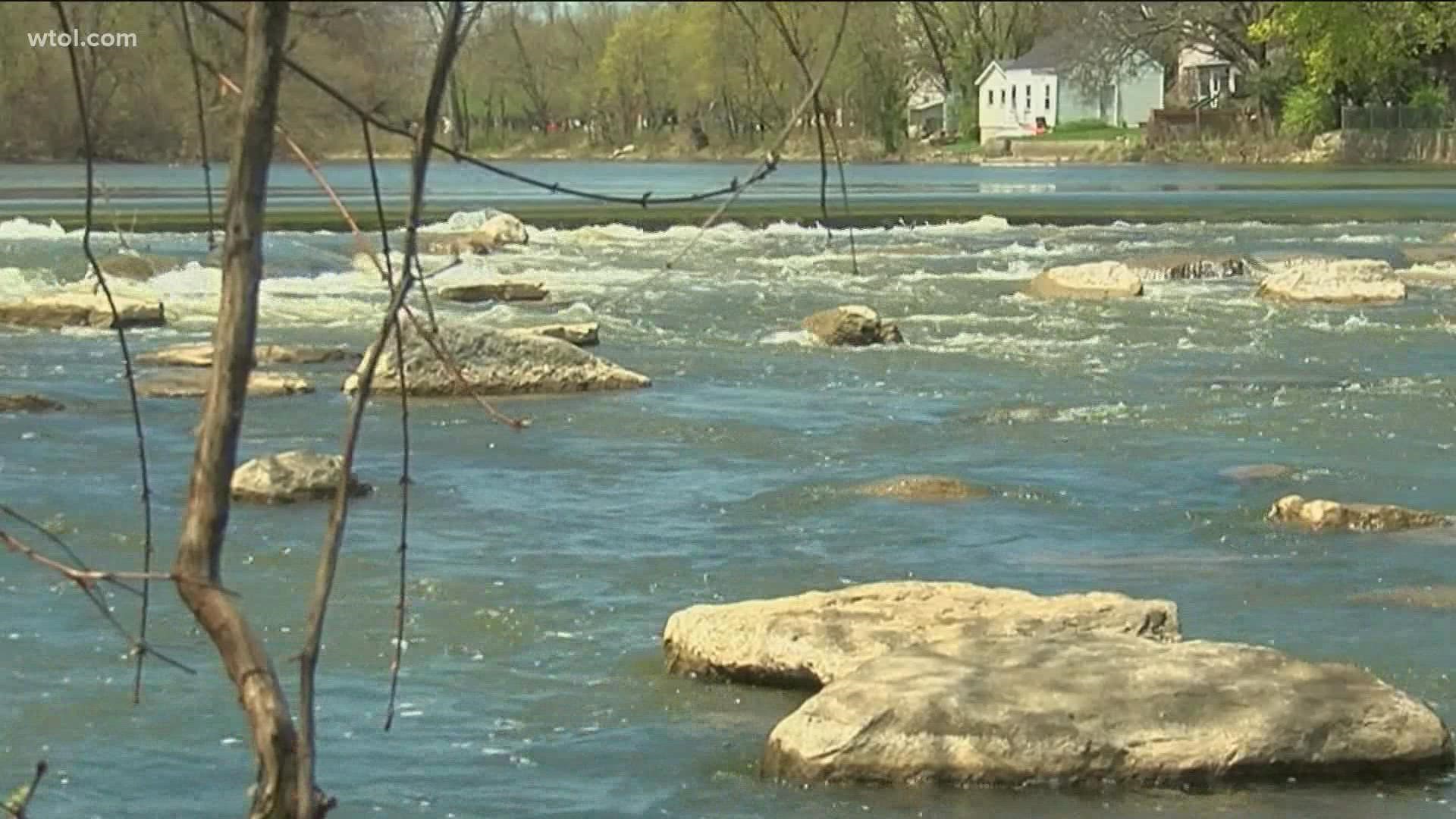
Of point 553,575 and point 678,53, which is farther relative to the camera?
point 553,575

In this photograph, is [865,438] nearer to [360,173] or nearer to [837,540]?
[837,540]

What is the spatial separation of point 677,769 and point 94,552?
15.4ft

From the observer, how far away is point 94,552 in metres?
11.8

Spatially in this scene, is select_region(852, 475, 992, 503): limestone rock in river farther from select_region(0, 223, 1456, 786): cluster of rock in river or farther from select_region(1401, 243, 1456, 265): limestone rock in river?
select_region(1401, 243, 1456, 265): limestone rock in river

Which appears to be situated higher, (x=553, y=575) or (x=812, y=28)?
(x=812, y=28)

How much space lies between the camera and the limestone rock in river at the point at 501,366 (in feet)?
59.1

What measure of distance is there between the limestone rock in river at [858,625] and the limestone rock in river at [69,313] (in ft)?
51.0

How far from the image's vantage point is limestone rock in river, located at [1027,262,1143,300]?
27064 millimetres

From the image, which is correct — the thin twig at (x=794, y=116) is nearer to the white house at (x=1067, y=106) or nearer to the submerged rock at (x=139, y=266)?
the submerged rock at (x=139, y=266)

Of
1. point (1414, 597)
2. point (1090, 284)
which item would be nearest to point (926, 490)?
point (1414, 597)

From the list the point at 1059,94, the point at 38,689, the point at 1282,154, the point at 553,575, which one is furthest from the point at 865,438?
the point at 1059,94

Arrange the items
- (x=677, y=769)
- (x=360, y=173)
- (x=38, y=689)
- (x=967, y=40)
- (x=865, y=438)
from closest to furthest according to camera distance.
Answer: (x=967, y=40), (x=677, y=769), (x=38, y=689), (x=865, y=438), (x=360, y=173)

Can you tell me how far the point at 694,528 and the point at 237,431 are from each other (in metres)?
9.04

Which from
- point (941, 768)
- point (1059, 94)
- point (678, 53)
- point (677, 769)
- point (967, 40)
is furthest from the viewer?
point (1059, 94)
